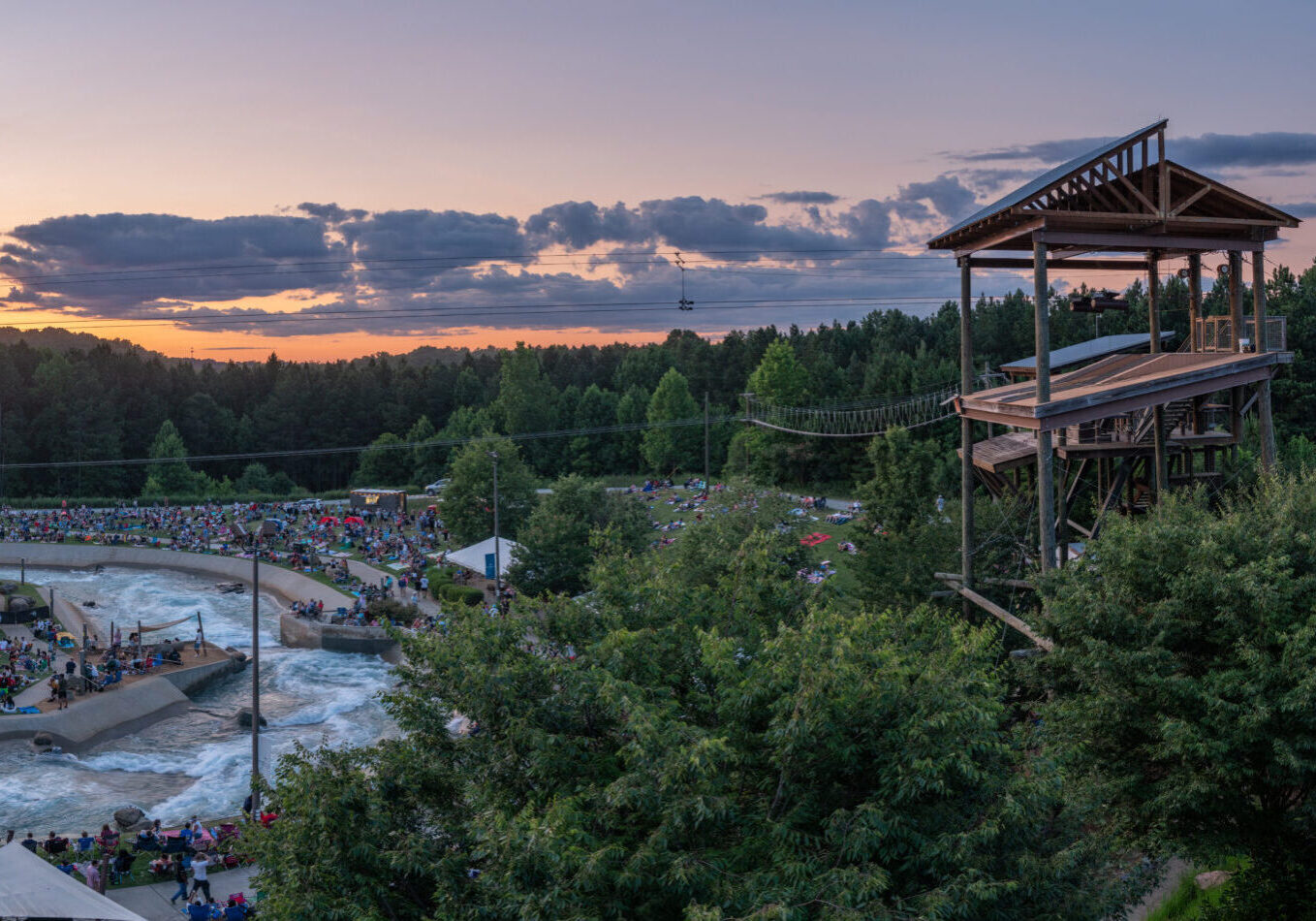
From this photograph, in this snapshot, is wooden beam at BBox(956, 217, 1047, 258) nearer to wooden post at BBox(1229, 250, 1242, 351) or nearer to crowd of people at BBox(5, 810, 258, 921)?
wooden post at BBox(1229, 250, 1242, 351)

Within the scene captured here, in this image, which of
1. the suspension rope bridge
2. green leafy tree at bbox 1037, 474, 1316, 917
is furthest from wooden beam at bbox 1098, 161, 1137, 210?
the suspension rope bridge

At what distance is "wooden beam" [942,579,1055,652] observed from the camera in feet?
52.7

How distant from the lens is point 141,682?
123 ft

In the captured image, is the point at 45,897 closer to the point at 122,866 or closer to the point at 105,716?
the point at 122,866

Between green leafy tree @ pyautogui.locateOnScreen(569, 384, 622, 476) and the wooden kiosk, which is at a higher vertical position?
the wooden kiosk

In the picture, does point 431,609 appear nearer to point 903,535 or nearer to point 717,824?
point 903,535

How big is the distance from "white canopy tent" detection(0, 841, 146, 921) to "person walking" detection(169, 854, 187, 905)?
562 centimetres

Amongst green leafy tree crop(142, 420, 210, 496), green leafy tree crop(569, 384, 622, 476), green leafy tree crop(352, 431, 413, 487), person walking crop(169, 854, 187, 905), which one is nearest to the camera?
person walking crop(169, 854, 187, 905)

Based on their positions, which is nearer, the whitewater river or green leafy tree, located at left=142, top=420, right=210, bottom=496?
the whitewater river

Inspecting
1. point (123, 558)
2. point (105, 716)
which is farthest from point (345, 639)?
point (123, 558)

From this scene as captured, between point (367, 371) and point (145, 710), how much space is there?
362 feet

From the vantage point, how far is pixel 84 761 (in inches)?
1242

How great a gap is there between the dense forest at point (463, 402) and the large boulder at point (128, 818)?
61333 mm

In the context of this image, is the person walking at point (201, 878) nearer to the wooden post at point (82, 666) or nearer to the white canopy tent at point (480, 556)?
the wooden post at point (82, 666)
